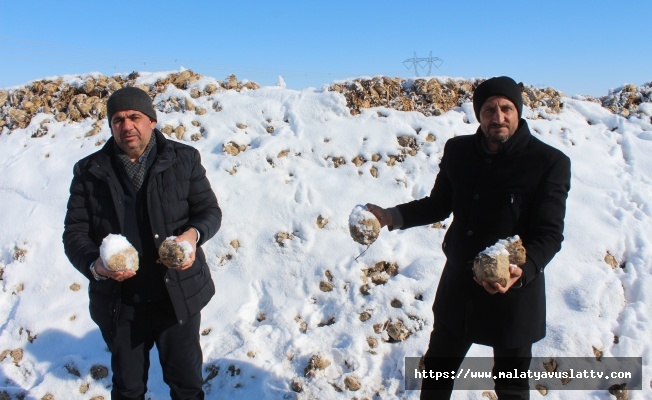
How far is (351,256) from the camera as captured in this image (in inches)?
170

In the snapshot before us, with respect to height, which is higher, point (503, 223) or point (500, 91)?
point (500, 91)

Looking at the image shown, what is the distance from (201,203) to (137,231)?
14.5 inches

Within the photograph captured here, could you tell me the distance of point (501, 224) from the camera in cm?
218

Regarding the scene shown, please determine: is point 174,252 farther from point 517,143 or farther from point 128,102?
point 517,143

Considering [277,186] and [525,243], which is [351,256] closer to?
[277,186]

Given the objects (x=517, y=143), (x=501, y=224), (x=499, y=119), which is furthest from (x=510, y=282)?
(x=499, y=119)

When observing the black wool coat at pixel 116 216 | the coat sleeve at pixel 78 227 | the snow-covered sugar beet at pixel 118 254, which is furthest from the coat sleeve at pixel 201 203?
the coat sleeve at pixel 78 227

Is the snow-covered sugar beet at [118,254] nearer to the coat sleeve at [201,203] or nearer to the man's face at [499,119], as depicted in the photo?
the coat sleeve at [201,203]

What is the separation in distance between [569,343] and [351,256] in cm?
191

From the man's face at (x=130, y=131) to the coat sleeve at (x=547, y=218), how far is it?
77.6 inches

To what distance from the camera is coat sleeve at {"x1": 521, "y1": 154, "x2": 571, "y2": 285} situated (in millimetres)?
2039

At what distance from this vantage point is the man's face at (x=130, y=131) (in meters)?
2.29

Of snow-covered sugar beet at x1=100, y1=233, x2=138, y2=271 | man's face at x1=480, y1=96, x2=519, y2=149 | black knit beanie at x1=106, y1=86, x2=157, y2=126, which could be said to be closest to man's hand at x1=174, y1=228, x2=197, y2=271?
snow-covered sugar beet at x1=100, y1=233, x2=138, y2=271

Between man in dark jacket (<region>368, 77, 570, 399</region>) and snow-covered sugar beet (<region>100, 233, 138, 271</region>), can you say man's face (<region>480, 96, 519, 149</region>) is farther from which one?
snow-covered sugar beet (<region>100, 233, 138, 271</region>)
